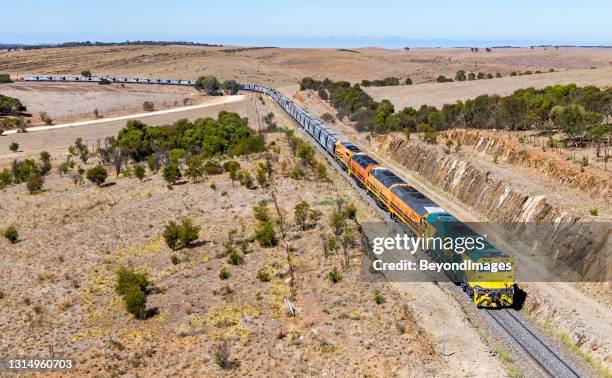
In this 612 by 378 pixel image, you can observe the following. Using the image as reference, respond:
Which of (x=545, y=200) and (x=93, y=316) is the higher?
(x=545, y=200)

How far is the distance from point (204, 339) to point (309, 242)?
13.8 metres

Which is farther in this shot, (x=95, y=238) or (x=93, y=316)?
(x=95, y=238)

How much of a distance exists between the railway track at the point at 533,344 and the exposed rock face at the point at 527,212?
6.40 metres

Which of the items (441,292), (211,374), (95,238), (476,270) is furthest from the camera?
(95,238)

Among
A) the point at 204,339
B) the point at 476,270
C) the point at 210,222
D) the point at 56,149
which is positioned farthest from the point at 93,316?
the point at 56,149

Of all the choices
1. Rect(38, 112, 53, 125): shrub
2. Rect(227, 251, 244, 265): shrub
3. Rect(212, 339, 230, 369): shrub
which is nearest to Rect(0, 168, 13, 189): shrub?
Rect(227, 251, 244, 265): shrub

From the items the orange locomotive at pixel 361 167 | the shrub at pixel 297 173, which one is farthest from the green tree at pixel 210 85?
the orange locomotive at pixel 361 167

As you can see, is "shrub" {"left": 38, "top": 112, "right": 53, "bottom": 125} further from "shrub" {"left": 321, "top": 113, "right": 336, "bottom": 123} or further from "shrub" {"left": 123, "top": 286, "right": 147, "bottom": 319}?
"shrub" {"left": 123, "top": 286, "right": 147, "bottom": 319}

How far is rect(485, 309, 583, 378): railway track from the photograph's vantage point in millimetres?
22625

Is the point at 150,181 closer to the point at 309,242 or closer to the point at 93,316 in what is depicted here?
the point at 309,242

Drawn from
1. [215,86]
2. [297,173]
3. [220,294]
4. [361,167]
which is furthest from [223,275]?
[215,86]

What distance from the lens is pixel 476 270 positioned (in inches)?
1082

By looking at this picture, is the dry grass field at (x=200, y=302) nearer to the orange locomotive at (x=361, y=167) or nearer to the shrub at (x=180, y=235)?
the shrub at (x=180, y=235)

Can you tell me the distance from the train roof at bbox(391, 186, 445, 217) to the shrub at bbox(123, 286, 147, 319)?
55.8 feet
